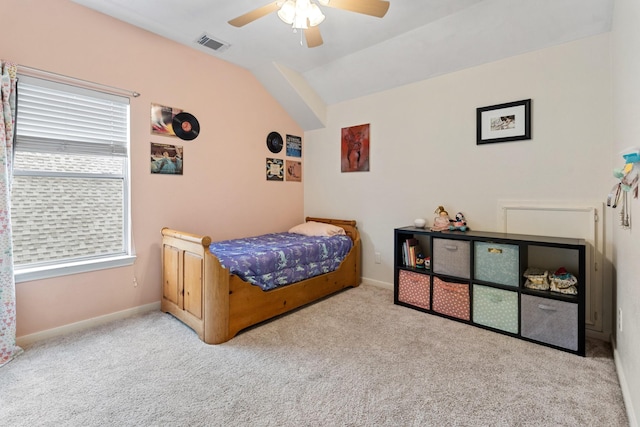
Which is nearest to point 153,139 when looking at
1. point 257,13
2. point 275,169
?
point 275,169

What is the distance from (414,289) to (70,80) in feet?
11.1

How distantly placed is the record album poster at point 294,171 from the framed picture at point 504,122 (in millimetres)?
2247

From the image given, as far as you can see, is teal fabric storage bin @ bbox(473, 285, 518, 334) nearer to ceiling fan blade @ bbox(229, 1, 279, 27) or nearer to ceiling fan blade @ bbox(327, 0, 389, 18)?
ceiling fan blade @ bbox(327, 0, 389, 18)

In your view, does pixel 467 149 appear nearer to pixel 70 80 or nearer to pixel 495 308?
pixel 495 308

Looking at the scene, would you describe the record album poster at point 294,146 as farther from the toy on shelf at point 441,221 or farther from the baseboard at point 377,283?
the toy on shelf at point 441,221

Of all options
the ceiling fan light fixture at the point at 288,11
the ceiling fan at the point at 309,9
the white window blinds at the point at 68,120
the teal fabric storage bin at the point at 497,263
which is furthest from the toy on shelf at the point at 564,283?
the white window blinds at the point at 68,120

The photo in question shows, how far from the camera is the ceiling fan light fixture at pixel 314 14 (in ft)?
5.85

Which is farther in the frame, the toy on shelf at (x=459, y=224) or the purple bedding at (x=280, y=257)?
the toy on shelf at (x=459, y=224)

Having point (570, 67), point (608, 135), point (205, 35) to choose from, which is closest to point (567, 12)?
point (570, 67)

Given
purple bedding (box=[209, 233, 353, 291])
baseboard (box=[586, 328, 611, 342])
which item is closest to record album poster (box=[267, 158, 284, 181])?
purple bedding (box=[209, 233, 353, 291])

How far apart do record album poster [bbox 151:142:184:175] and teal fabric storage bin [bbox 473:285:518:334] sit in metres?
2.94

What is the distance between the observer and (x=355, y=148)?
11.9ft

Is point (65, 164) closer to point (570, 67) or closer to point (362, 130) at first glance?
point (362, 130)

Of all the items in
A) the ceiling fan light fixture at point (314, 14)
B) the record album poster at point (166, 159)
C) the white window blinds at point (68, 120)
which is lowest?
the record album poster at point (166, 159)
